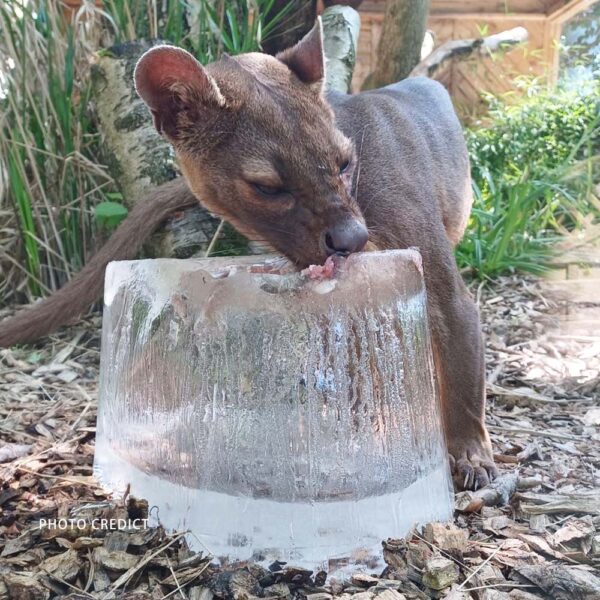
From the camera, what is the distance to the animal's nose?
82.7 inches

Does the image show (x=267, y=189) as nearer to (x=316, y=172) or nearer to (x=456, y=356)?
(x=316, y=172)

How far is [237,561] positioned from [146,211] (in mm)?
2109

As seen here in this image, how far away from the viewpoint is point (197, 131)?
2541mm

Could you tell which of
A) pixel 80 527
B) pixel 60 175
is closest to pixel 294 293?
pixel 80 527

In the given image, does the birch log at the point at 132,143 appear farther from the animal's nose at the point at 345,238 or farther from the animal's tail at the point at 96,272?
the animal's nose at the point at 345,238

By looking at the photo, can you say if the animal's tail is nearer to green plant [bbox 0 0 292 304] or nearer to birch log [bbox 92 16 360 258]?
birch log [bbox 92 16 360 258]

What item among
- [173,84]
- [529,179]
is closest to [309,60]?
[173,84]

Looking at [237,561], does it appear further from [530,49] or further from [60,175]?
[530,49]

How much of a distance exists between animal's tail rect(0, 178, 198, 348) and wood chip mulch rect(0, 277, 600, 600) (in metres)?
0.52

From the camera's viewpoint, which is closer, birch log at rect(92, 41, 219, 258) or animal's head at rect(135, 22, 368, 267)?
animal's head at rect(135, 22, 368, 267)

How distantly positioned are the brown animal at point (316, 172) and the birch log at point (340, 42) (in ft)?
5.05

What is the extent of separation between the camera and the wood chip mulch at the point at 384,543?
1.63 m

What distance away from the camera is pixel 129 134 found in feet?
13.1

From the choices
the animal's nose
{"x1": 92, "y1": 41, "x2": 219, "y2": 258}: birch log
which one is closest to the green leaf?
{"x1": 92, "y1": 41, "x2": 219, "y2": 258}: birch log
